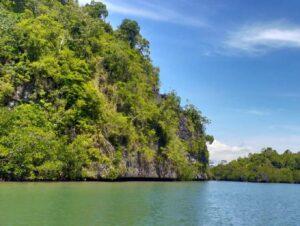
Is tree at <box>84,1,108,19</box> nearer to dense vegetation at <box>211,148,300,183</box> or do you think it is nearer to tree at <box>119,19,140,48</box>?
tree at <box>119,19,140,48</box>

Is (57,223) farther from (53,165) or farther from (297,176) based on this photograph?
(297,176)

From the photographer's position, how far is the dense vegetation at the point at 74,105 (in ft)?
159

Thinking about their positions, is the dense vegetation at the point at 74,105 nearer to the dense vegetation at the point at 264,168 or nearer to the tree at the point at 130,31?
the tree at the point at 130,31

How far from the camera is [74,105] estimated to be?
57.2m

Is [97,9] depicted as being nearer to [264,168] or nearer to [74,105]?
[74,105]

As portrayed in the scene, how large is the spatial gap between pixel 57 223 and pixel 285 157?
15467 centimetres

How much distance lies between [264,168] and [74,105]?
11304 centimetres

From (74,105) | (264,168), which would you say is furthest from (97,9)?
(264,168)

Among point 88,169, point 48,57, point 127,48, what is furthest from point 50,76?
point 127,48

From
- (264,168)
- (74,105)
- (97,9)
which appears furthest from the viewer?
(264,168)

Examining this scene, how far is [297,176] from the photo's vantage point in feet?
516

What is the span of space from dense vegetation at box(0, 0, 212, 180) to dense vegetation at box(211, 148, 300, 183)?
252 ft

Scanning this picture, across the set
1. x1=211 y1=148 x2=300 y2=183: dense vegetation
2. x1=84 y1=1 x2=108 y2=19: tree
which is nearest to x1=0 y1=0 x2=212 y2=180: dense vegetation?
x1=84 y1=1 x2=108 y2=19: tree

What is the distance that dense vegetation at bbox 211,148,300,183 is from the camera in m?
157
